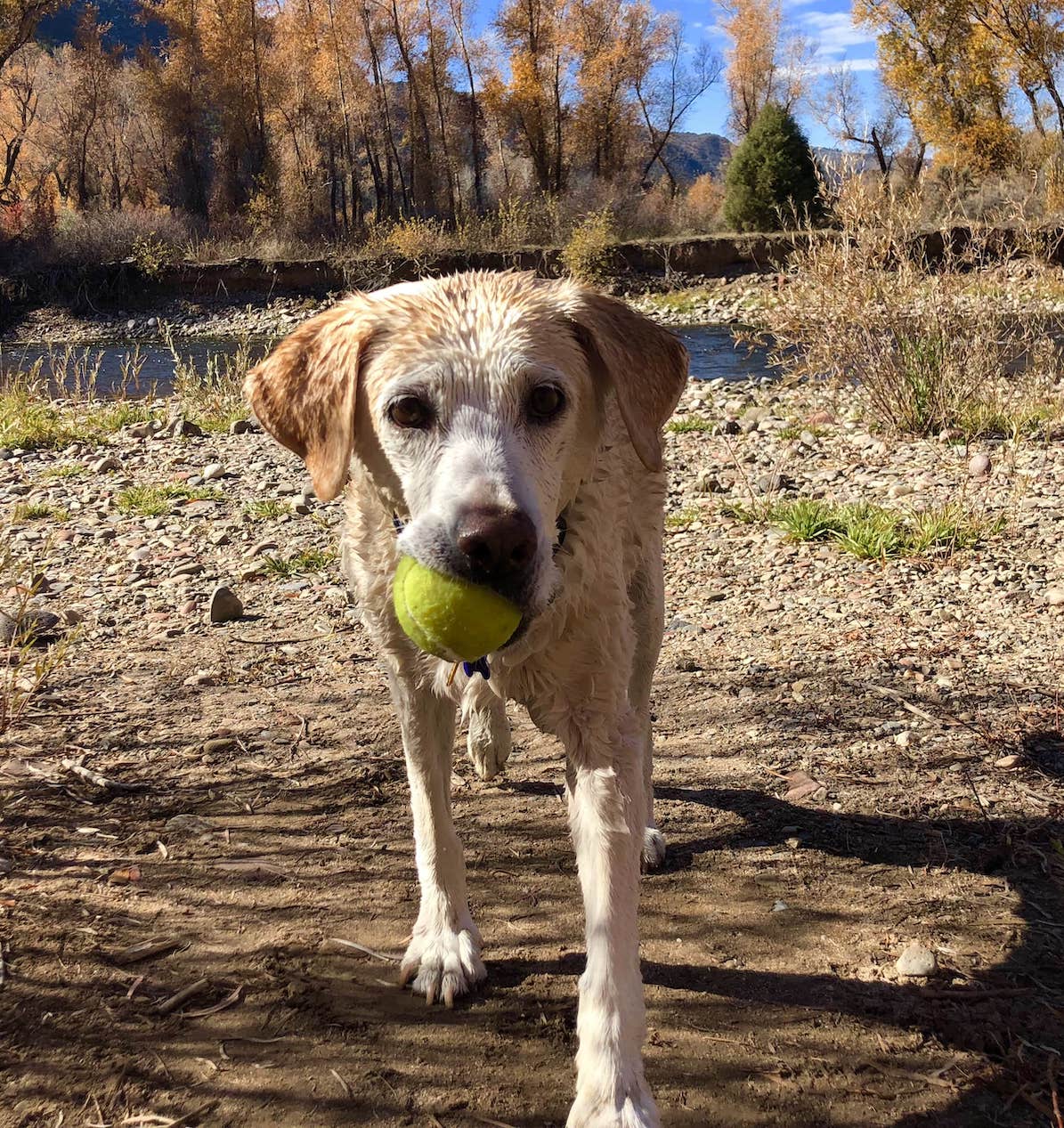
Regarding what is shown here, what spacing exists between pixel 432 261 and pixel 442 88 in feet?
58.8

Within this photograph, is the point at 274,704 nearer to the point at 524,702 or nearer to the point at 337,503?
the point at 524,702

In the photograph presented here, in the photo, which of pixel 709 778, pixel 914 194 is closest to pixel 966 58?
pixel 914 194

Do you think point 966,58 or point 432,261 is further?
point 966,58

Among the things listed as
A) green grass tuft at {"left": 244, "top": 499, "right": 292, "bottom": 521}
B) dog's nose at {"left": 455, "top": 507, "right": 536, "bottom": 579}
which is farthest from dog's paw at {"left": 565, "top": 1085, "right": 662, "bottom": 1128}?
green grass tuft at {"left": 244, "top": 499, "right": 292, "bottom": 521}

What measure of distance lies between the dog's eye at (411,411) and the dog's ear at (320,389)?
0.53ft

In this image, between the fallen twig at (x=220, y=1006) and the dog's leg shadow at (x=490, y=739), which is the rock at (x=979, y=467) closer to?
the dog's leg shadow at (x=490, y=739)

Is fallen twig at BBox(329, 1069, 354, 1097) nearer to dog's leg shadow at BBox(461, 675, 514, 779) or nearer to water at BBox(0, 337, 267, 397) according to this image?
dog's leg shadow at BBox(461, 675, 514, 779)

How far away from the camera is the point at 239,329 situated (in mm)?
27688

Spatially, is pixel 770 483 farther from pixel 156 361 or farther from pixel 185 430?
pixel 156 361

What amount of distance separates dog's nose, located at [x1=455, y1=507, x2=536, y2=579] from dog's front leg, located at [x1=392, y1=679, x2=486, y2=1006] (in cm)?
66

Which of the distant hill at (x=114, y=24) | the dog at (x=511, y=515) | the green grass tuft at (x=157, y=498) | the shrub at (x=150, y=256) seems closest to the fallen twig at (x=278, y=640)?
the dog at (x=511, y=515)

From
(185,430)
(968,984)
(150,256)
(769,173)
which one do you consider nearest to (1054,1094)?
(968,984)

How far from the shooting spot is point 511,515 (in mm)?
1968

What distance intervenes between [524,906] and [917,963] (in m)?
1.08
